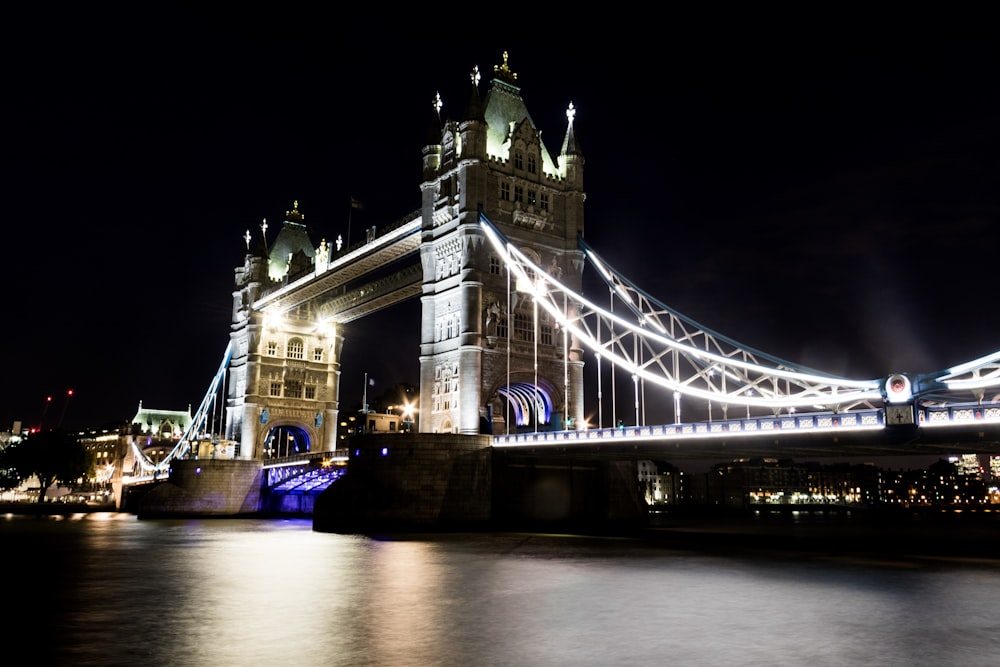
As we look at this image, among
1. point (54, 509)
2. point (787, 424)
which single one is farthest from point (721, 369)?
point (54, 509)

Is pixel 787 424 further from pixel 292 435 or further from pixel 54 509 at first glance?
pixel 54 509

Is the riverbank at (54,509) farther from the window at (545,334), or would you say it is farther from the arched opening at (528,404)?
the window at (545,334)

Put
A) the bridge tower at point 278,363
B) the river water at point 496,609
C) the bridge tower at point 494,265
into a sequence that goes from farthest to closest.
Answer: the bridge tower at point 278,363 → the bridge tower at point 494,265 → the river water at point 496,609

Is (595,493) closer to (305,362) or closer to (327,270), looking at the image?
(327,270)

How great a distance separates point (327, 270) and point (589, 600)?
51.3 m

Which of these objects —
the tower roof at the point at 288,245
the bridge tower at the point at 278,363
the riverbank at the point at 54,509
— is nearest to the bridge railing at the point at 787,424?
the bridge tower at the point at 278,363

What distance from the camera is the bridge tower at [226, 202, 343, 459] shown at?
75.9 metres

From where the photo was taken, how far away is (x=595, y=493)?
156 feet

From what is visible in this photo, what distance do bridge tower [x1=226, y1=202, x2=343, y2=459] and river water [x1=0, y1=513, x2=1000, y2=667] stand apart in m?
46.3

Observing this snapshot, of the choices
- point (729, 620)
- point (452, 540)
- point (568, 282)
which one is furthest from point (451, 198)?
point (729, 620)

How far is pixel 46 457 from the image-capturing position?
3999 inches

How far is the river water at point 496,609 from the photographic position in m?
11.9

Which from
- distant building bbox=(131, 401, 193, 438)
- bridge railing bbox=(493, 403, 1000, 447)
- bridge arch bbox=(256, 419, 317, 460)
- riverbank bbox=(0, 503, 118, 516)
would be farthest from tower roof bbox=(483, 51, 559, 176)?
distant building bbox=(131, 401, 193, 438)

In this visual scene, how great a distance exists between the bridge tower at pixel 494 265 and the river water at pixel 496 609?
19.2 meters
